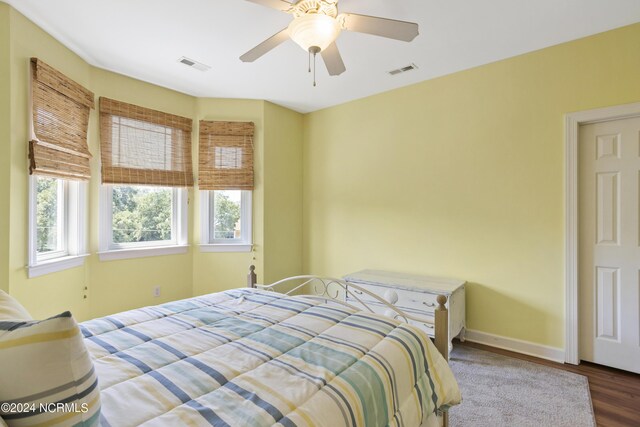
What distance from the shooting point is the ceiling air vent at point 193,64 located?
2.80 m

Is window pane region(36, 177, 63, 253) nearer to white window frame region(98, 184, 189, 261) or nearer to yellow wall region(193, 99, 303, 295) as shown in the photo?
white window frame region(98, 184, 189, 261)

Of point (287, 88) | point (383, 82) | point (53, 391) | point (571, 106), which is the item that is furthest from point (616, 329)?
point (287, 88)

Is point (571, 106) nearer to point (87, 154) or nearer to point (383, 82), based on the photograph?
point (383, 82)

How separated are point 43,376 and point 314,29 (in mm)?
1721

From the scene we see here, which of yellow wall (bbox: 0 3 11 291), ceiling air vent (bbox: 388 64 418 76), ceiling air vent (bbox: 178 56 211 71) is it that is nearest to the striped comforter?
yellow wall (bbox: 0 3 11 291)

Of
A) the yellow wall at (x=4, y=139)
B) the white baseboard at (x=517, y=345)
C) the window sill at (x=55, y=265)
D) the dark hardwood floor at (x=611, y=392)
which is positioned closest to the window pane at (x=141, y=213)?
the window sill at (x=55, y=265)

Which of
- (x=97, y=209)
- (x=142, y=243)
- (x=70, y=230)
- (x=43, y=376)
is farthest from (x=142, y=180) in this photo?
(x=43, y=376)

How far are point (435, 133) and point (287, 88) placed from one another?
5.44ft

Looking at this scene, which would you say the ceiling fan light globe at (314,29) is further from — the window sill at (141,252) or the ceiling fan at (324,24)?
the window sill at (141,252)

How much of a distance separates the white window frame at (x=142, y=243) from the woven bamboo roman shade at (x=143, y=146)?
17cm

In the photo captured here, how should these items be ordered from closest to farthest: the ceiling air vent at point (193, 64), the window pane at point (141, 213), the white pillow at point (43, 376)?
the white pillow at point (43, 376)
the ceiling air vent at point (193, 64)
the window pane at point (141, 213)

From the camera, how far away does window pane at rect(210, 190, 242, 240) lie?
3.76 m

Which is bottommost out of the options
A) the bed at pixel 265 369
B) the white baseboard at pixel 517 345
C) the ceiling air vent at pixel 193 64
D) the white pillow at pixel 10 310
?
the white baseboard at pixel 517 345

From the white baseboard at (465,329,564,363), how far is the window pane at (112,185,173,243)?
11.1 feet
